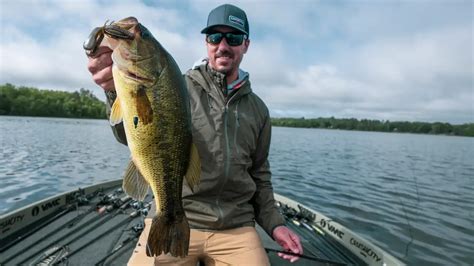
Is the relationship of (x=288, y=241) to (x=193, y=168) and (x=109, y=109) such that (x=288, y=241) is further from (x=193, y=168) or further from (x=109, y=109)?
(x=109, y=109)

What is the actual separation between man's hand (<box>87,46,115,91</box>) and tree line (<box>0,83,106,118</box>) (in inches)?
2898

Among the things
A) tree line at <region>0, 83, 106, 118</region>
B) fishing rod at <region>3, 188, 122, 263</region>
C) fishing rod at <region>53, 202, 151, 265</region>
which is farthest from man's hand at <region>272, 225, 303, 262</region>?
tree line at <region>0, 83, 106, 118</region>

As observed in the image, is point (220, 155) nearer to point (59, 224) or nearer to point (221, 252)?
point (221, 252)

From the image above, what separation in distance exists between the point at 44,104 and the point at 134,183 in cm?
8550

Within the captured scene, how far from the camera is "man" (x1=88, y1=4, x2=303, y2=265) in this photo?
3127 mm

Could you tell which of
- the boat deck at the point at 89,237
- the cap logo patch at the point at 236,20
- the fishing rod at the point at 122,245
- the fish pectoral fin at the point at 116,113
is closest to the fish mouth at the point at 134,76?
the fish pectoral fin at the point at 116,113

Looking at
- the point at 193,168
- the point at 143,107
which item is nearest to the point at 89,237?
the point at 193,168

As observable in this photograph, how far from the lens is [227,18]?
3.38 meters

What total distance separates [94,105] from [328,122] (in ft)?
289

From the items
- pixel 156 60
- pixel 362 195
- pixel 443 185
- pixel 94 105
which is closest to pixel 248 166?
pixel 156 60

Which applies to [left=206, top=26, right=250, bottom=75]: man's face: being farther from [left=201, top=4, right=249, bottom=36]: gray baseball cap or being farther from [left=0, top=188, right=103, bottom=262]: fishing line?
[left=0, top=188, right=103, bottom=262]: fishing line

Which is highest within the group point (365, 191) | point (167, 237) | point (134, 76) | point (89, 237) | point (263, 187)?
point (134, 76)

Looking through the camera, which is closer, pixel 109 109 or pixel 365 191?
pixel 109 109

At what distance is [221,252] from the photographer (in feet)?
10.4
